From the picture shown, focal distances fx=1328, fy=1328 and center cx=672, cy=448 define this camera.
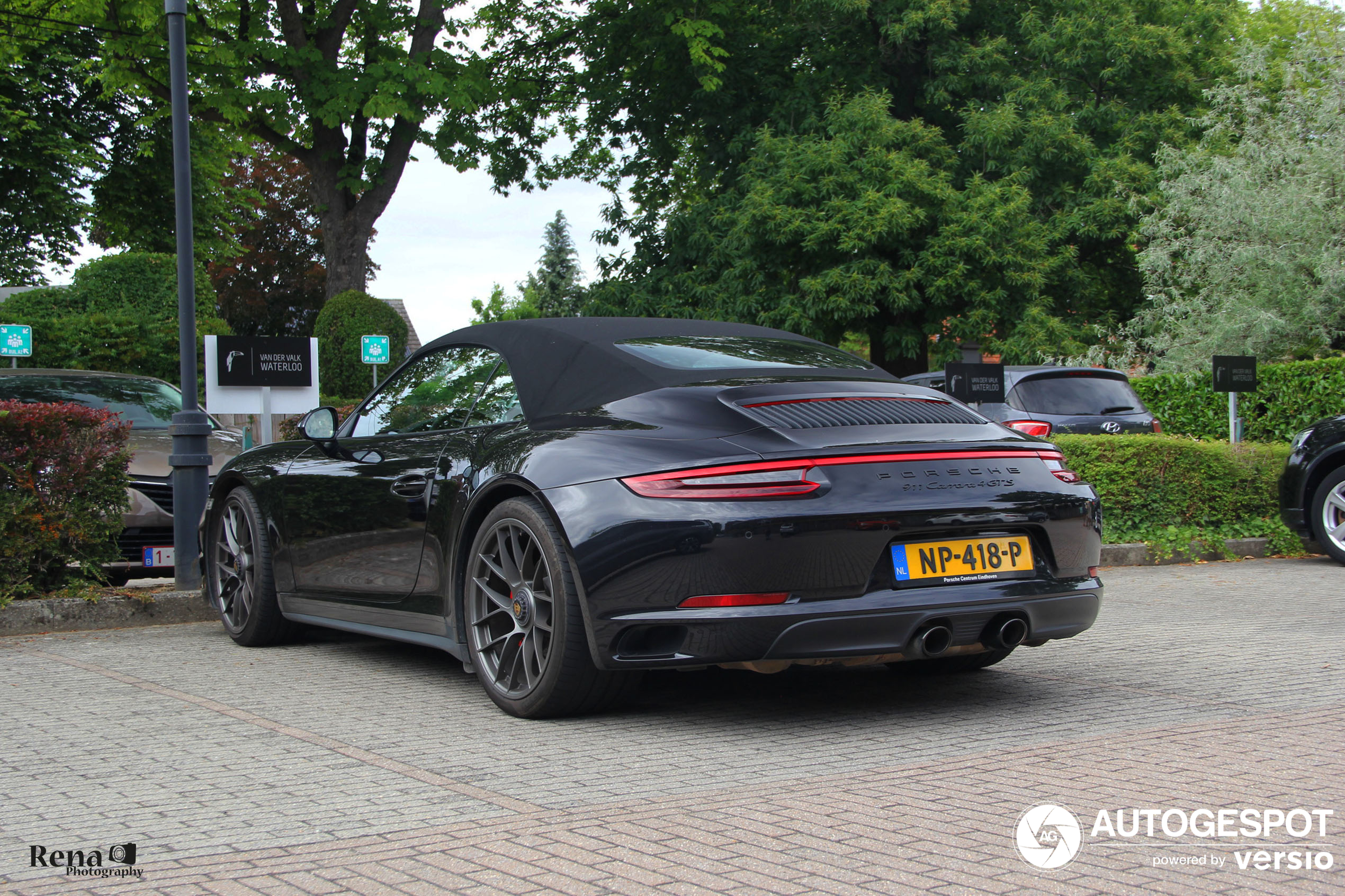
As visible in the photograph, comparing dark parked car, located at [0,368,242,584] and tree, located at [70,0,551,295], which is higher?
tree, located at [70,0,551,295]

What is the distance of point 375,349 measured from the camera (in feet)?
66.4

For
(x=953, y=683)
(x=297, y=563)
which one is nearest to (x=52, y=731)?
(x=297, y=563)

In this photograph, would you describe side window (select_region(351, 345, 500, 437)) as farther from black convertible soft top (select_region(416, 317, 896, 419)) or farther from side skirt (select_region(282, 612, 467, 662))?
side skirt (select_region(282, 612, 467, 662))

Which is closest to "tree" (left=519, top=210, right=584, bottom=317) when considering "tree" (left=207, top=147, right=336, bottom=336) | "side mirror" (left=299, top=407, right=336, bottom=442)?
"tree" (left=207, top=147, right=336, bottom=336)

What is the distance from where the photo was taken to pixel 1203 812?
11.1 feet

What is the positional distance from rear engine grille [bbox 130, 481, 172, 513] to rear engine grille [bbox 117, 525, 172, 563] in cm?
16

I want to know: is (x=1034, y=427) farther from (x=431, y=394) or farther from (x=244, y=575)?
(x=244, y=575)

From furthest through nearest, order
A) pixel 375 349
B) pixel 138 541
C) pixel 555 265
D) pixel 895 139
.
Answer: pixel 555 265, pixel 895 139, pixel 375 349, pixel 138 541

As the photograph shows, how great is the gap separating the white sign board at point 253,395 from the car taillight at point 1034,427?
542 centimetres

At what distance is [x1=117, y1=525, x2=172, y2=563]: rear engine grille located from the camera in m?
8.29

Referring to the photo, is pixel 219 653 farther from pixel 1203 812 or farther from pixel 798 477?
pixel 1203 812

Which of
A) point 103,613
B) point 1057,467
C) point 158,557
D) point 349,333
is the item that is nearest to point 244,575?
point 103,613

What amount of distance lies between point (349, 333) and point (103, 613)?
13854mm

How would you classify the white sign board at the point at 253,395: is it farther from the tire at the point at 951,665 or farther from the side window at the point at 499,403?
the tire at the point at 951,665
